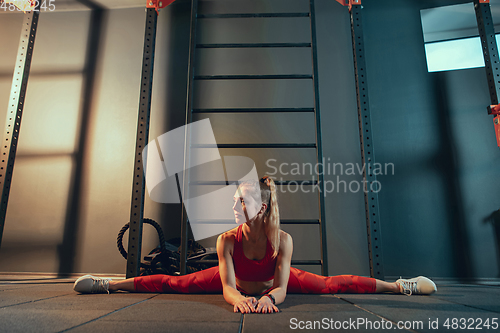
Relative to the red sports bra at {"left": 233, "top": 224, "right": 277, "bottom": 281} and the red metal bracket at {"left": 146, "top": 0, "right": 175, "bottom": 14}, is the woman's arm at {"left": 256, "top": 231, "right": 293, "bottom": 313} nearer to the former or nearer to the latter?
the red sports bra at {"left": 233, "top": 224, "right": 277, "bottom": 281}

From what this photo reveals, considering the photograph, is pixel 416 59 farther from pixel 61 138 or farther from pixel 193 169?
pixel 61 138

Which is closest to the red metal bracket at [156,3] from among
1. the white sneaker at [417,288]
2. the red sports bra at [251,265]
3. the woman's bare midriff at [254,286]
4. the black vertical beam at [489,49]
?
the red sports bra at [251,265]

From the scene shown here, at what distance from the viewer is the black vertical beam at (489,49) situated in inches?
95.8

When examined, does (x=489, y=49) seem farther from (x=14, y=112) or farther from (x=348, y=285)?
(x=14, y=112)

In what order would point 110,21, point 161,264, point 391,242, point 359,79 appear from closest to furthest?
point 359,79 → point 161,264 → point 391,242 → point 110,21

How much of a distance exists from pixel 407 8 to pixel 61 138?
4.37 meters

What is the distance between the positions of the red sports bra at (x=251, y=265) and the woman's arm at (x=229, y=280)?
46mm

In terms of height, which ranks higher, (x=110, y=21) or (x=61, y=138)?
(x=110, y=21)

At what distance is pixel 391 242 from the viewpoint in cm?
304

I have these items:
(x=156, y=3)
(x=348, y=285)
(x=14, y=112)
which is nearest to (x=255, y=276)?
(x=348, y=285)

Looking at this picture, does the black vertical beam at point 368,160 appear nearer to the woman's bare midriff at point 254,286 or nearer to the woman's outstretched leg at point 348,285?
the woman's outstretched leg at point 348,285

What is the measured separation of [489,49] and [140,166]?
3060 mm

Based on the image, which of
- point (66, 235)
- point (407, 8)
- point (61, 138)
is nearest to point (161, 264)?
point (66, 235)

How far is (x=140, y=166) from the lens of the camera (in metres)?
2.30
